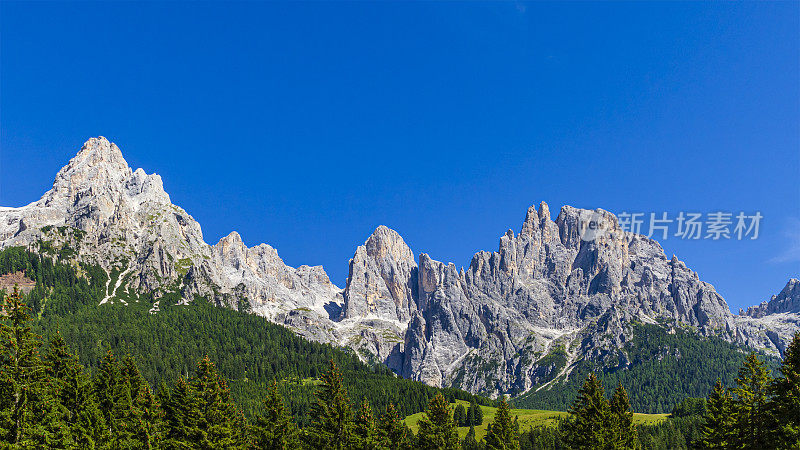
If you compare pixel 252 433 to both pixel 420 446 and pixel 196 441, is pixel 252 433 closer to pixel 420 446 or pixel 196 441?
pixel 196 441

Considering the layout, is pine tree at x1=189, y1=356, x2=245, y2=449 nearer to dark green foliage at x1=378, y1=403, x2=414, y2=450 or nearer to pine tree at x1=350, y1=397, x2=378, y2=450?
pine tree at x1=350, y1=397, x2=378, y2=450

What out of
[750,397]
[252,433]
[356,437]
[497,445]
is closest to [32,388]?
[252,433]

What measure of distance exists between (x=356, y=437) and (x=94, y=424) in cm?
2905

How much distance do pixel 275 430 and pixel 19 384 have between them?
2941cm

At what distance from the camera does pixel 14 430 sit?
4672 cm

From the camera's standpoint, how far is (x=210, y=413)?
64.2 meters

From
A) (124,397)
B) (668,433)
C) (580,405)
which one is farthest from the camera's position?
(668,433)

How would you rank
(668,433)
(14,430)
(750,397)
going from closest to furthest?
1. (14,430)
2. (750,397)
3. (668,433)

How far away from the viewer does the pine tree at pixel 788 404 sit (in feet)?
159

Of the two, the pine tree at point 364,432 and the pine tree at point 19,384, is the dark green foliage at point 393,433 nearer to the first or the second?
the pine tree at point 364,432

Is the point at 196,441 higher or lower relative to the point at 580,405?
lower

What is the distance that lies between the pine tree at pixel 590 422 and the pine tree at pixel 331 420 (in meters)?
29.6

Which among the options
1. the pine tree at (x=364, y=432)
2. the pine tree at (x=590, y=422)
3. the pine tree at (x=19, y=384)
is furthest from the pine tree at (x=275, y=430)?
the pine tree at (x=590, y=422)

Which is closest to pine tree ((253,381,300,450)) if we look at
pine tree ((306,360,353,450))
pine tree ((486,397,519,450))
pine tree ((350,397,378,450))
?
pine tree ((306,360,353,450))
